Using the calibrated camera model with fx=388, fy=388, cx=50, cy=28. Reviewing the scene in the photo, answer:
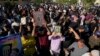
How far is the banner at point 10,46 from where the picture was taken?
843cm

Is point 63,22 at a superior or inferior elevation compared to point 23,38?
inferior

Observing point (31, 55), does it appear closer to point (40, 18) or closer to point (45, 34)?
point (45, 34)

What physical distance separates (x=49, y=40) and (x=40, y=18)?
6.81 feet

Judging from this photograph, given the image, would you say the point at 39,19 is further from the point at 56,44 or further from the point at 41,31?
the point at 56,44

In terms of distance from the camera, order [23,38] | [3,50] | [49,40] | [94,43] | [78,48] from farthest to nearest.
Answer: [49,40] → [23,38] → [94,43] → [78,48] → [3,50]

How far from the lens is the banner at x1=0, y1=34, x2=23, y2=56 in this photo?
8.43m

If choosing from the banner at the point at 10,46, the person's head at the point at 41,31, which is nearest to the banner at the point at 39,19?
the person's head at the point at 41,31

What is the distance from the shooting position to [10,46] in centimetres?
870

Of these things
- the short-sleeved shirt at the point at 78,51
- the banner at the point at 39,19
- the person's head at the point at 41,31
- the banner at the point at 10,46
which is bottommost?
the banner at the point at 39,19

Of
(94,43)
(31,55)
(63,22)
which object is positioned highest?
(94,43)

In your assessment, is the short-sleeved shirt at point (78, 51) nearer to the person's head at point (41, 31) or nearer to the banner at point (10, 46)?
A: the banner at point (10, 46)

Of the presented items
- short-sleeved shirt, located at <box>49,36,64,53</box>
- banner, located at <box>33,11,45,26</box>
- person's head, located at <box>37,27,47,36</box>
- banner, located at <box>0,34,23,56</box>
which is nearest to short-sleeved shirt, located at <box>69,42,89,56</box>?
banner, located at <box>0,34,23,56</box>

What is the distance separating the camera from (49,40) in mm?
11391

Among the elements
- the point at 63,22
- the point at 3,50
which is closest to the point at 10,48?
the point at 3,50
